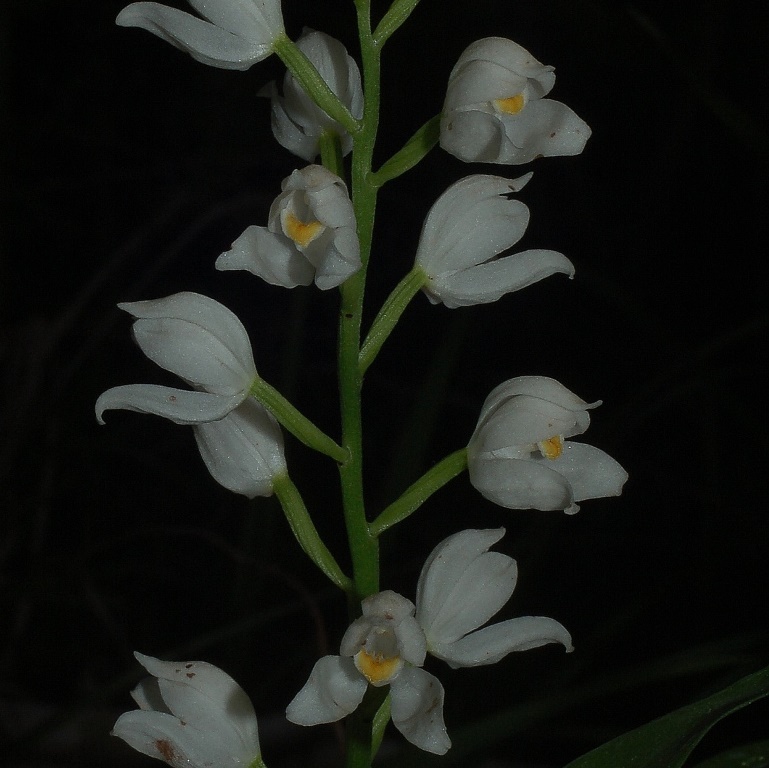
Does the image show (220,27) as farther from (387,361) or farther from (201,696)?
(387,361)

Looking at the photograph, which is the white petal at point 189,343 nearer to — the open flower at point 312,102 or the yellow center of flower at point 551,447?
the open flower at point 312,102

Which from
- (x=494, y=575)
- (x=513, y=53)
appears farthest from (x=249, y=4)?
(x=494, y=575)

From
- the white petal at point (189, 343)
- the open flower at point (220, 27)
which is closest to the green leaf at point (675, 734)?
the white petal at point (189, 343)

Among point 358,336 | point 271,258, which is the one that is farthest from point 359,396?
point 271,258

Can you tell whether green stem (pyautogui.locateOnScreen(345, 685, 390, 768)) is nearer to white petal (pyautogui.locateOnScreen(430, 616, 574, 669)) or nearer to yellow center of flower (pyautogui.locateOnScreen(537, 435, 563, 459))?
white petal (pyautogui.locateOnScreen(430, 616, 574, 669))

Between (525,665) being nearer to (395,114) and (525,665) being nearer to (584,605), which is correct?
(584,605)
